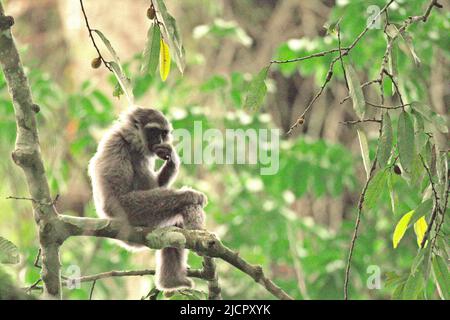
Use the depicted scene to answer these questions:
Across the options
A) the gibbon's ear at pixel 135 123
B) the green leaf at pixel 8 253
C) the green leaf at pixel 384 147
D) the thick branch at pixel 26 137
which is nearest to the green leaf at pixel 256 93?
the green leaf at pixel 384 147

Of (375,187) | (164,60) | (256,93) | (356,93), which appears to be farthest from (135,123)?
(356,93)

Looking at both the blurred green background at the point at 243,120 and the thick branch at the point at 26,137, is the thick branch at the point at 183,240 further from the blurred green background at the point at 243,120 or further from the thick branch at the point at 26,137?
the blurred green background at the point at 243,120

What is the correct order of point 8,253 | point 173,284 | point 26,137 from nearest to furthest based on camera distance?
point 8,253 < point 26,137 < point 173,284

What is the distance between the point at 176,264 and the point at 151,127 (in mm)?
753

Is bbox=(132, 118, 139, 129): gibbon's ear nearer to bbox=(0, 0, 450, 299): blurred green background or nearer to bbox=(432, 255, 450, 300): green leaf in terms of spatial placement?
Result: bbox=(0, 0, 450, 299): blurred green background

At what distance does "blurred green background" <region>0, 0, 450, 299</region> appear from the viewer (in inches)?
218

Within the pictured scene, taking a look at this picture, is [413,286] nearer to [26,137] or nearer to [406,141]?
[406,141]

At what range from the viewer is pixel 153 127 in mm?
3906

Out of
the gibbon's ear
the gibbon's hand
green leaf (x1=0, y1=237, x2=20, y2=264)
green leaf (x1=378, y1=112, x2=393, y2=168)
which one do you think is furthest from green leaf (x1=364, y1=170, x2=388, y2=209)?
the gibbon's ear

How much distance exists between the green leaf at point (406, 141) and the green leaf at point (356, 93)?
16cm

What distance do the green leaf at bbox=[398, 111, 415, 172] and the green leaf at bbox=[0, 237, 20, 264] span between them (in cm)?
125

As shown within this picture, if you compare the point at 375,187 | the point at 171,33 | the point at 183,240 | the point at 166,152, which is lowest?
the point at 183,240
